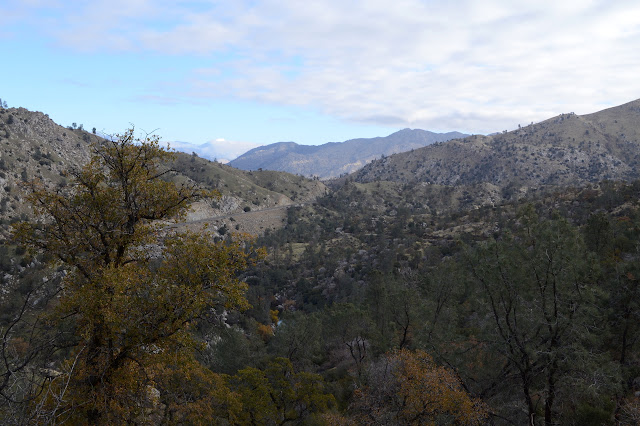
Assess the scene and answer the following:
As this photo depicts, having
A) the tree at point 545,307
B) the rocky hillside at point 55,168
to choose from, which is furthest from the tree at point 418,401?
the rocky hillside at point 55,168

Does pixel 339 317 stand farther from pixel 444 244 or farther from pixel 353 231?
pixel 353 231

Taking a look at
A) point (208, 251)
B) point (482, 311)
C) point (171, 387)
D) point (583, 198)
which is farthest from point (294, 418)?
point (583, 198)

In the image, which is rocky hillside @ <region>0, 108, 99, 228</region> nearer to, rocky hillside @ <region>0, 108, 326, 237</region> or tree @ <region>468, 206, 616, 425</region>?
rocky hillside @ <region>0, 108, 326, 237</region>

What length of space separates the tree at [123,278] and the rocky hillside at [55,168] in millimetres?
84846

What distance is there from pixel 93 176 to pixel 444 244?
276ft

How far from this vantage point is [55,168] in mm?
125875

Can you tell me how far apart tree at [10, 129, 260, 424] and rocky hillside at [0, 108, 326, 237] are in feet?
278

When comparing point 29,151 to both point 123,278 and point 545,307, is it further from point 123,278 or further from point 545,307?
point 545,307

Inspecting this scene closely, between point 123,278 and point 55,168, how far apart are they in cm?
→ 14281

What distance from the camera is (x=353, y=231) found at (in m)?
135

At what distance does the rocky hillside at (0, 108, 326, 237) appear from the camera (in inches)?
4065

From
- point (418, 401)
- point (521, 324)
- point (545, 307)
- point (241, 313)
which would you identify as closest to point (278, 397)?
point (241, 313)

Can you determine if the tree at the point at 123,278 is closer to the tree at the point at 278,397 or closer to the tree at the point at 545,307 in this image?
the tree at the point at 278,397

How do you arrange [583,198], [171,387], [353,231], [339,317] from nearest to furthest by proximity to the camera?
1. [171,387]
2. [339,317]
3. [583,198]
4. [353,231]
